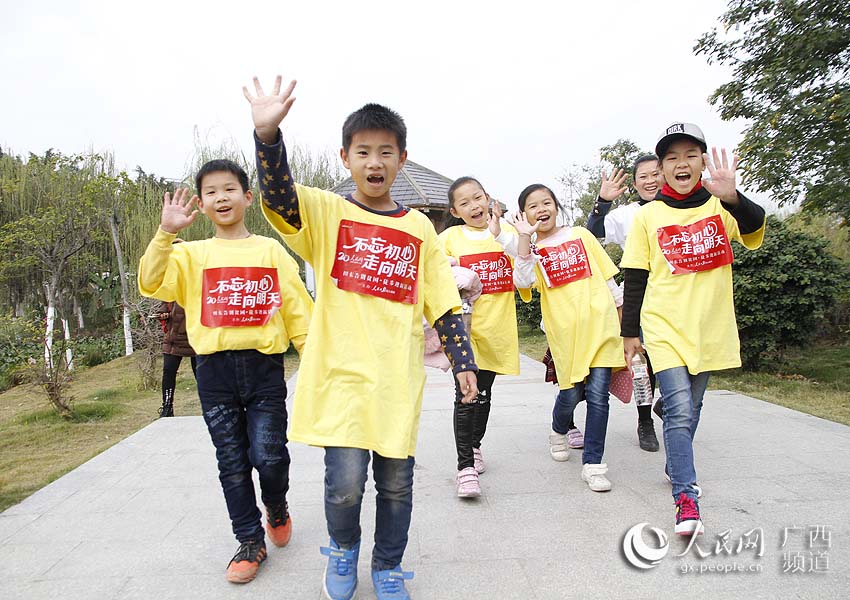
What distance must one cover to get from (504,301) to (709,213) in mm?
1226

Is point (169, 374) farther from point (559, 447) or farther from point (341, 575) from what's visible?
point (341, 575)

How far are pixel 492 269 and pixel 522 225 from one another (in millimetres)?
333

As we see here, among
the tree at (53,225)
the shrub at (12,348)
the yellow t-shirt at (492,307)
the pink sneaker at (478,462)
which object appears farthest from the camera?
the tree at (53,225)

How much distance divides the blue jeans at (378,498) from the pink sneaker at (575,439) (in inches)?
86.3

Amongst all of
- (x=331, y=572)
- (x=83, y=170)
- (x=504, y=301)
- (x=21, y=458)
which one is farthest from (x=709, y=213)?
(x=83, y=170)

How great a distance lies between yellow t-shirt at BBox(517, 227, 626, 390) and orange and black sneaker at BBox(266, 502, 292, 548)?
5.76 feet

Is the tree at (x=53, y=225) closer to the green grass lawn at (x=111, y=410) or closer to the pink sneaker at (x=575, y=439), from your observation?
the green grass lawn at (x=111, y=410)

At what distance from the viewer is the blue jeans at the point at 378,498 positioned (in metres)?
2.08

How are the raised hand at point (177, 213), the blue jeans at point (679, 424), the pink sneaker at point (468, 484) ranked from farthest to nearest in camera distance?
the pink sneaker at point (468, 484)
the blue jeans at point (679, 424)
the raised hand at point (177, 213)

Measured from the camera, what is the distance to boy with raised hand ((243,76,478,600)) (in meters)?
2.08

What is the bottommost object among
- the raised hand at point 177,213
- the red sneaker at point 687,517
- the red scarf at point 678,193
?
the red sneaker at point 687,517

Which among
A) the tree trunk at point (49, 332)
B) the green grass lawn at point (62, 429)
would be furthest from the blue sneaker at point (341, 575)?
the tree trunk at point (49, 332)

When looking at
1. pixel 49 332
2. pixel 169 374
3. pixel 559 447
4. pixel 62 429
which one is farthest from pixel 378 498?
pixel 49 332

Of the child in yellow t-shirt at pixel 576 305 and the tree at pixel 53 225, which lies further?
the tree at pixel 53 225
